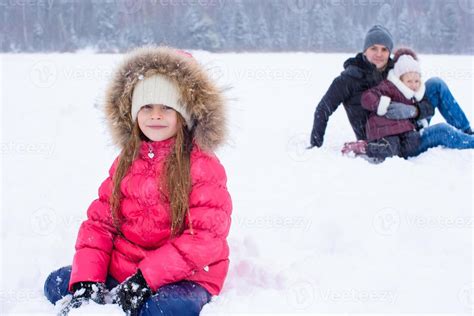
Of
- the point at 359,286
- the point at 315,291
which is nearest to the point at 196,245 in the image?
the point at 315,291

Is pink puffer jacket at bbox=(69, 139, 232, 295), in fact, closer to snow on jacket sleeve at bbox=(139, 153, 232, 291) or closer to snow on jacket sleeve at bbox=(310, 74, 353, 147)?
snow on jacket sleeve at bbox=(139, 153, 232, 291)

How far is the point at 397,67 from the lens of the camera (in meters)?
5.59

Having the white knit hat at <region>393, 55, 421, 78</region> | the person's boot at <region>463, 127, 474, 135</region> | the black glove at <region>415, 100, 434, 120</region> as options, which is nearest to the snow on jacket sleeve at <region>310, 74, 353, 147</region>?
the white knit hat at <region>393, 55, 421, 78</region>

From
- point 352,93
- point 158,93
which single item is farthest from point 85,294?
point 352,93

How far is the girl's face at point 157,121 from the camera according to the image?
8.52ft

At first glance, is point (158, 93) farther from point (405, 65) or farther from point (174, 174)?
point (405, 65)

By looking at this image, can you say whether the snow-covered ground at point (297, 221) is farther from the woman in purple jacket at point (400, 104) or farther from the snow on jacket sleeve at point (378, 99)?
the snow on jacket sleeve at point (378, 99)

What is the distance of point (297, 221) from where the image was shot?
362cm

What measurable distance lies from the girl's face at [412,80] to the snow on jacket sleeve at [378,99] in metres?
0.20

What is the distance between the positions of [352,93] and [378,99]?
0.44 meters

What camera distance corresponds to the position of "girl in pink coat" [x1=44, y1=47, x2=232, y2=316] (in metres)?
2.41

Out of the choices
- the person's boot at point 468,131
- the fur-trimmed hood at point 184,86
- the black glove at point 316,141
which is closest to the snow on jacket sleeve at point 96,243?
the fur-trimmed hood at point 184,86

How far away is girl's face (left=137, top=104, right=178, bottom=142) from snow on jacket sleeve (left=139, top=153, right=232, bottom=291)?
21 cm

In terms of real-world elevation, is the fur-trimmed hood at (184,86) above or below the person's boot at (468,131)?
above
